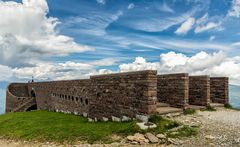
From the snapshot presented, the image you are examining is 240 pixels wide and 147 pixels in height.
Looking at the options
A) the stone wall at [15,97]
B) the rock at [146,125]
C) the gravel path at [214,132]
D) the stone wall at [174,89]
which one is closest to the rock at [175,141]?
the gravel path at [214,132]

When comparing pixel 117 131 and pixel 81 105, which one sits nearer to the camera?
pixel 117 131

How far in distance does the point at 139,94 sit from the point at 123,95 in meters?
1.42

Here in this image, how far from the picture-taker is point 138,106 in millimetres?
11039

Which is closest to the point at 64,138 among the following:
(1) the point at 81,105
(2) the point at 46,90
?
(1) the point at 81,105

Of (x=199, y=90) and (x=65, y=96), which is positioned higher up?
(x=199, y=90)

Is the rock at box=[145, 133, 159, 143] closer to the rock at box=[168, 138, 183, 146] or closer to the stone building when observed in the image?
the rock at box=[168, 138, 183, 146]

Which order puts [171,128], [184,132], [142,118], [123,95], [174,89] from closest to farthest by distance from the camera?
[184,132]
[171,128]
[142,118]
[123,95]
[174,89]

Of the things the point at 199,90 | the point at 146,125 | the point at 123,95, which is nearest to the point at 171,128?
the point at 146,125

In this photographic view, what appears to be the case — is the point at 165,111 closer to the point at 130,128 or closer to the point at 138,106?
the point at 138,106

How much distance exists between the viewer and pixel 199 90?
15445 mm

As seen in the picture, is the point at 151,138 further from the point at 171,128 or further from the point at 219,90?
the point at 219,90

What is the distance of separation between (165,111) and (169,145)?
3.41 meters

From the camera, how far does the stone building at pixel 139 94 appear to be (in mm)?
10695

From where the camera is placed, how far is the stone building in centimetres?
1070
